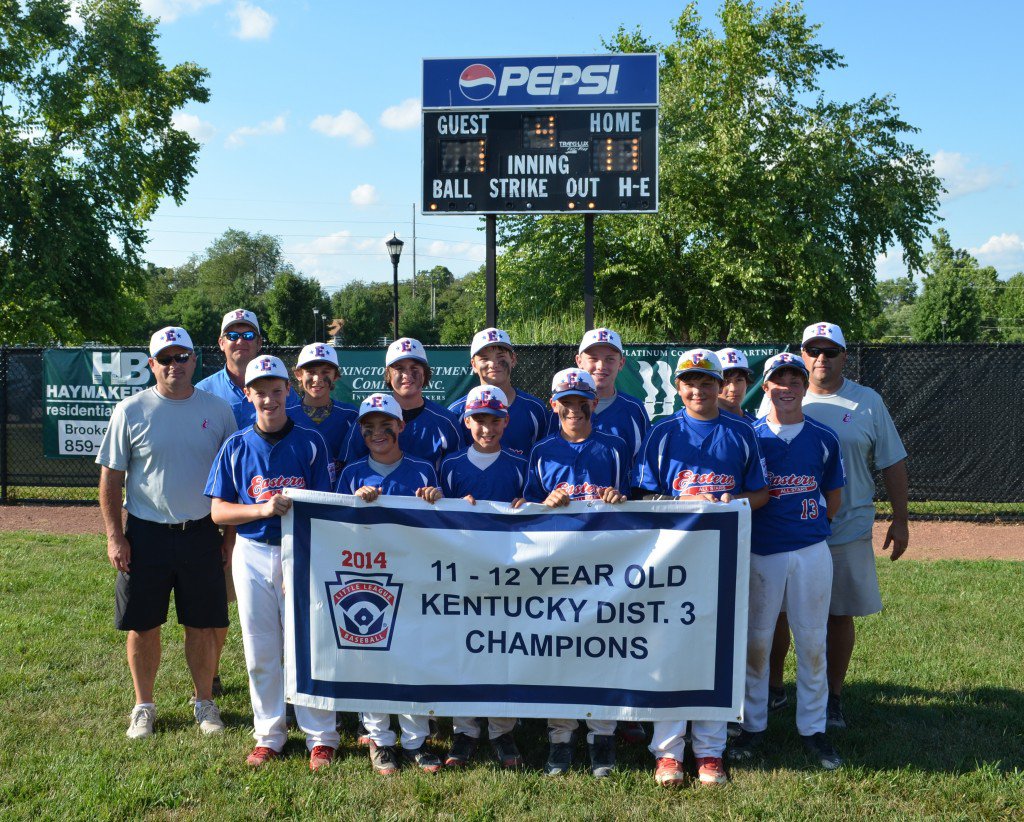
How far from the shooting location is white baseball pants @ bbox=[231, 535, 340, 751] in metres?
4.41

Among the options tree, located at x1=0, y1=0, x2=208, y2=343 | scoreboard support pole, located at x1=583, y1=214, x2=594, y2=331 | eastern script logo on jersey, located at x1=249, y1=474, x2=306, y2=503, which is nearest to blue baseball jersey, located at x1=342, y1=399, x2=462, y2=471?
eastern script logo on jersey, located at x1=249, y1=474, x2=306, y2=503

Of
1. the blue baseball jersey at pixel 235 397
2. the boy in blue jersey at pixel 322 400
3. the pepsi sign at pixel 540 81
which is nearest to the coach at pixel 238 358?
the blue baseball jersey at pixel 235 397

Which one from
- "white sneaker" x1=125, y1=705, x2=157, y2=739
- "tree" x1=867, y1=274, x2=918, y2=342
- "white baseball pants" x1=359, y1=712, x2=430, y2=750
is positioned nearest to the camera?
"white baseball pants" x1=359, y1=712, x2=430, y2=750

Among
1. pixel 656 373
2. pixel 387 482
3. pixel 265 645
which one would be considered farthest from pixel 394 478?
pixel 656 373

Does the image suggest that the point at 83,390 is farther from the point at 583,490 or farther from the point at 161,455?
the point at 583,490

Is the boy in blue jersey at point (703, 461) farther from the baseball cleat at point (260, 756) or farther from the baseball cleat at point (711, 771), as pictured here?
the baseball cleat at point (260, 756)

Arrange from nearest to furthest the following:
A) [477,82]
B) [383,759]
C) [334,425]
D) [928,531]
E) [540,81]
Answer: [383,759] < [334,425] < [540,81] < [477,82] < [928,531]

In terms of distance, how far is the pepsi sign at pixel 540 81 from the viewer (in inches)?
401

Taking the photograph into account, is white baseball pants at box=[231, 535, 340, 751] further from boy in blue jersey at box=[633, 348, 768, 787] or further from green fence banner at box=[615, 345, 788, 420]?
green fence banner at box=[615, 345, 788, 420]

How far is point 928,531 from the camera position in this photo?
34.8ft

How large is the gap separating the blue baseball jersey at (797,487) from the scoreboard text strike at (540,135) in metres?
6.30

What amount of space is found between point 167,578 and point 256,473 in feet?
3.14

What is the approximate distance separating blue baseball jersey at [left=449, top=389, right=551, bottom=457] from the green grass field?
159 centimetres

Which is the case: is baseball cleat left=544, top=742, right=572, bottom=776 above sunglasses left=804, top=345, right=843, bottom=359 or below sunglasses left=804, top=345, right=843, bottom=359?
below
